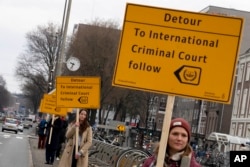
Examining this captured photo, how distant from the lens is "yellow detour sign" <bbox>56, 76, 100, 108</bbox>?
48.3ft

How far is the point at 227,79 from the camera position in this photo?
6582 millimetres

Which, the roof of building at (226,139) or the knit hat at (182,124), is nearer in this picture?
the knit hat at (182,124)

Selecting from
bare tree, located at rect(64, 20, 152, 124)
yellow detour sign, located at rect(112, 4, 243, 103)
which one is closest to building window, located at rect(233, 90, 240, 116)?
bare tree, located at rect(64, 20, 152, 124)

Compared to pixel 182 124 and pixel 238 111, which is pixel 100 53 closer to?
pixel 238 111

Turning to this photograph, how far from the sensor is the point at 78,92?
49.0 ft

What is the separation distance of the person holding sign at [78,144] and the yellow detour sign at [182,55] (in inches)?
245

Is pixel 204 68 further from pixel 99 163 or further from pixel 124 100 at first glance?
pixel 124 100

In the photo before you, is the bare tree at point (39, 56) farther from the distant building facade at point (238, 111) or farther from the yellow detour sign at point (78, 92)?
the yellow detour sign at point (78, 92)

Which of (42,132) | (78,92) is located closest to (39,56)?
(42,132)

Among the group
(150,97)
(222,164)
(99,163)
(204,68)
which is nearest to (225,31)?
(204,68)

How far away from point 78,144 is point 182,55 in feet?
22.1

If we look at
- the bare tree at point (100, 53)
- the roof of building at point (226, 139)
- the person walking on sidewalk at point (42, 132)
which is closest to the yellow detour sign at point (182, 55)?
the person walking on sidewalk at point (42, 132)

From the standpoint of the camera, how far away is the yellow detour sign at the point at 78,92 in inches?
579

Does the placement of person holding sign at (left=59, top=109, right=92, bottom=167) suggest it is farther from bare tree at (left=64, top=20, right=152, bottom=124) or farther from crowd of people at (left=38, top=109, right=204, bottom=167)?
bare tree at (left=64, top=20, right=152, bottom=124)
